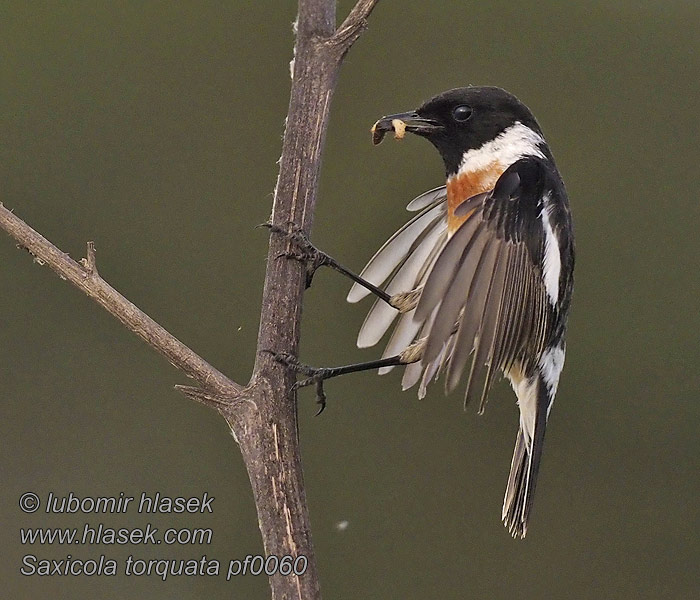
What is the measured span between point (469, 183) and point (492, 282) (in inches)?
15.7

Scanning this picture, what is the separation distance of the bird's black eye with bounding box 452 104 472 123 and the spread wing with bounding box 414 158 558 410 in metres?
0.21

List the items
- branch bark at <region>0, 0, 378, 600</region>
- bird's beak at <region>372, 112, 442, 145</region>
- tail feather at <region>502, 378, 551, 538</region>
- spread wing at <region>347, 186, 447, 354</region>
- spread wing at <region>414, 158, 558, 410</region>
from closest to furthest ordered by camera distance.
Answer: branch bark at <region>0, 0, 378, 600</region> → spread wing at <region>414, 158, 558, 410</region> → bird's beak at <region>372, 112, 442, 145</region> → tail feather at <region>502, 378, 551, 538</region> → spread wing at <region>347, 186, 447, 354</region>

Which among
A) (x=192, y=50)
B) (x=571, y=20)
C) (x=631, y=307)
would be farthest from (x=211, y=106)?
(x=631, y=307)

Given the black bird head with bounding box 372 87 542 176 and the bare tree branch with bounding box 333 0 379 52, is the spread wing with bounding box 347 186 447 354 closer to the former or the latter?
the black bird head with bounding box 372 87 542 176

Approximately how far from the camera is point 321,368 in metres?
1.75

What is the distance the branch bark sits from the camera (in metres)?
1.31

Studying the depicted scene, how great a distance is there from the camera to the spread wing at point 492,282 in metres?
1.42

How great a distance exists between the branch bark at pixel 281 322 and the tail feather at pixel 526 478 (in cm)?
68

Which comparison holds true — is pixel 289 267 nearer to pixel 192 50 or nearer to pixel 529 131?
pixel 529 131

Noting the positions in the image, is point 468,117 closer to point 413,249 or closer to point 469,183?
point 469,183

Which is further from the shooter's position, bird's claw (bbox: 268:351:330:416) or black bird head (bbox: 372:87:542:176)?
black bird head (bbox: 372:87:542:176)

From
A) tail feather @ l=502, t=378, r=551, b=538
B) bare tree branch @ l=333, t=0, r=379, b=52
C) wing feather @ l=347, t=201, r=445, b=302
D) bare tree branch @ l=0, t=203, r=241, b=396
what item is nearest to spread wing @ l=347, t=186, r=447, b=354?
wing feather @ l=347, t=201, r=445, b=302

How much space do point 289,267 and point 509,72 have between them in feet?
5.89

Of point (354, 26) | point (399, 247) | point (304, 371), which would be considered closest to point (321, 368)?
point (304, 371)
